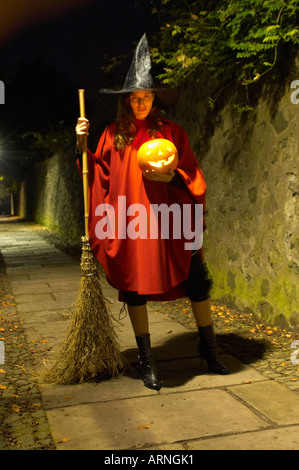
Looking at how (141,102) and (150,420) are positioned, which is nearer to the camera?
(150,420)

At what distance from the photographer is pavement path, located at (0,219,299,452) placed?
7.47ft

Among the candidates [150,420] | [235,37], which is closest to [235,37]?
[235,37]

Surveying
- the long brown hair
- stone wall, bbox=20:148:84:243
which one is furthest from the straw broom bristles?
stone wall, bbox=20:148:84:243

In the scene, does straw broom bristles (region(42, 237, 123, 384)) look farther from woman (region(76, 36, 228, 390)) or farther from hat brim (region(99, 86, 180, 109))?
hat brim (region(99, 86, 180, 109))

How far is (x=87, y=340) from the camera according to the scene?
10.3 ft

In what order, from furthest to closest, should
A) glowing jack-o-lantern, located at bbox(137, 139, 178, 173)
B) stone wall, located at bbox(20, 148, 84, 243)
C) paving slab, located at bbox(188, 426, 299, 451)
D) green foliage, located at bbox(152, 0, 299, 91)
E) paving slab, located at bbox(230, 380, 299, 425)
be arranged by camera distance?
stone wall, located at bbox(20, 148, 84, 243)
green foliage, located at bbox(152, 0, 299, 91)
glowing jack-o-lantern, located at bbox(137, 139, 178, 173)
paving slab, located at bbox(230, 380, 299, 425)
paving slab, located at bbox(188, 426, 299, 451)

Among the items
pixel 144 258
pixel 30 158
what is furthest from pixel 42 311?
pixel 30 158

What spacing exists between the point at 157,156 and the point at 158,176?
0.12 meters

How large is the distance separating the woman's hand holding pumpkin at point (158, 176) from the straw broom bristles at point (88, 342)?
624mm

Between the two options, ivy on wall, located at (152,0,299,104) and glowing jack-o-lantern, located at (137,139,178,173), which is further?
ivy on wall, located at (152,0,299,104)

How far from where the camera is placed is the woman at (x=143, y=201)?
2977mm

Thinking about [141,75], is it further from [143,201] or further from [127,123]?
[143,201]

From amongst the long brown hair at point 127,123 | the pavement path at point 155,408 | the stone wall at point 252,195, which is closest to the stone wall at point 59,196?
the stone wall at point 252,195
